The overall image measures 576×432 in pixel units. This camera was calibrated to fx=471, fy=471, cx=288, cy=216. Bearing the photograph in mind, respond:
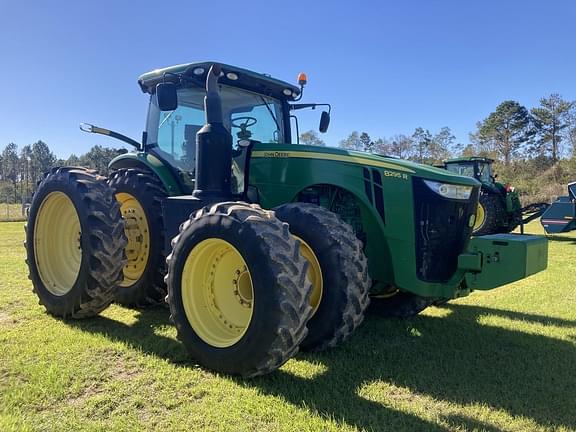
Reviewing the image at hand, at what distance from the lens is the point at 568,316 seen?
533 cm

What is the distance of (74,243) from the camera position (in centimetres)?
532

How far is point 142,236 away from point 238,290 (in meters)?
2.11

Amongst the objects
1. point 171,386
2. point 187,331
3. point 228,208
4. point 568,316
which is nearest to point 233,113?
point 228,208

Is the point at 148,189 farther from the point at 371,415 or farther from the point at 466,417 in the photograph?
the point at 466,417

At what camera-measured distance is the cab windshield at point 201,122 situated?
5137 mm

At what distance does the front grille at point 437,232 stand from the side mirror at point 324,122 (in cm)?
214

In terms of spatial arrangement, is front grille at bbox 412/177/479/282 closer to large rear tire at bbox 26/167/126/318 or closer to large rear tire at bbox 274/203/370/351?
large rear tire at bbox 274/203/370/351

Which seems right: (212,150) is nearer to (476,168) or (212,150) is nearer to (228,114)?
(228,114)

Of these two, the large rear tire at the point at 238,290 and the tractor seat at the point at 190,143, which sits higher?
the tractor seat at the point at 190,143

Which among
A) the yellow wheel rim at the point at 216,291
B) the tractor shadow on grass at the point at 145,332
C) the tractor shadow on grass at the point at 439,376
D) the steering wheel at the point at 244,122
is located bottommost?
the tractor shadow on grass at the point at 439,376

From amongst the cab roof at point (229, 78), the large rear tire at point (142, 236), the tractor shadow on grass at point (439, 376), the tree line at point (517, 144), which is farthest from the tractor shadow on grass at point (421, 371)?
Answer: the tree line at point (517, 144)

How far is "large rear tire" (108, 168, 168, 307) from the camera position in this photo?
513 cm

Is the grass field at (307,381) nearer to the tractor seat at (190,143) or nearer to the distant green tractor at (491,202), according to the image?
the tractor seat at (190,143)

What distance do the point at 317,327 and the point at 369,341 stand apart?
752 mm
